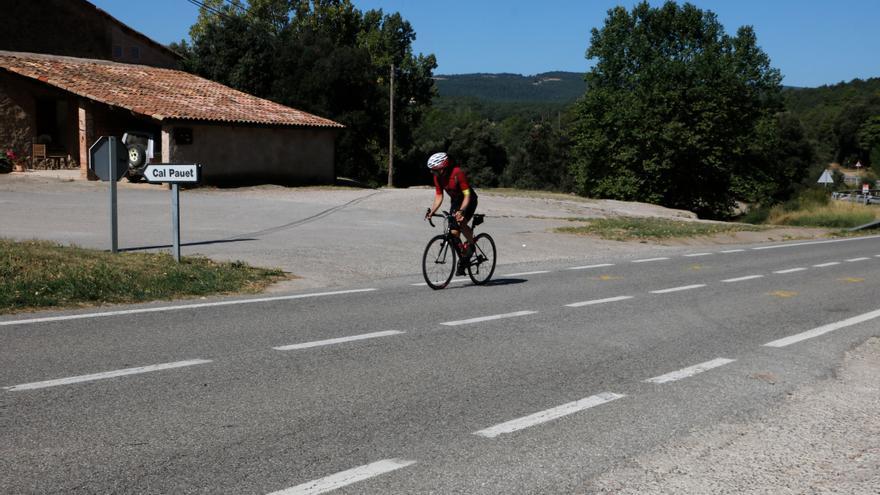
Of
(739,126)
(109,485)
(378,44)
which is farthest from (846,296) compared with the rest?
(378,44)

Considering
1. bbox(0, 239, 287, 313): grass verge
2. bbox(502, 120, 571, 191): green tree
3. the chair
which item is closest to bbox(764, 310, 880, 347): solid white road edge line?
bbox(0, 239, 287, 313): grass verge

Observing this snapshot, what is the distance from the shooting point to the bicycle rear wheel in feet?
39.7

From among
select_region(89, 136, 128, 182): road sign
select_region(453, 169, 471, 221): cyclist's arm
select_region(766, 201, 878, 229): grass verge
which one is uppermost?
select_region(89, 136, 128, 182): road sign

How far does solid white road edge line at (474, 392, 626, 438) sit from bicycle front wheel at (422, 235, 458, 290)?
5.67 metres

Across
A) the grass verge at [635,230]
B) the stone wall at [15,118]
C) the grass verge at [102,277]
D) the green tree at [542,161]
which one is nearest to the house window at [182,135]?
the stone wall at [15,118]

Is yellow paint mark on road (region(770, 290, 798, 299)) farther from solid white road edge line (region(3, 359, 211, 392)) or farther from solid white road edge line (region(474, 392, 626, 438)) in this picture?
solid white road edge line (region(3, 359, 211, 392))

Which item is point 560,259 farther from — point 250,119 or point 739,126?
point 739,126

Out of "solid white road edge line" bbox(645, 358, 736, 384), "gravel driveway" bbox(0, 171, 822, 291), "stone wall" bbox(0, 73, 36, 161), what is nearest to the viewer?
"solid white road edge line" bbox(645, 358, 736, 384)

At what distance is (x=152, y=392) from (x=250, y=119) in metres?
29.5

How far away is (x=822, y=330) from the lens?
920 centimetres

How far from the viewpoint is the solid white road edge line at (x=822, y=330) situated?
8.37 m

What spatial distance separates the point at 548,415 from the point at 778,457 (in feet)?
4.57

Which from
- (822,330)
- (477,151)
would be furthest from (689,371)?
(477,151)

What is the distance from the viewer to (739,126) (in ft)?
184
